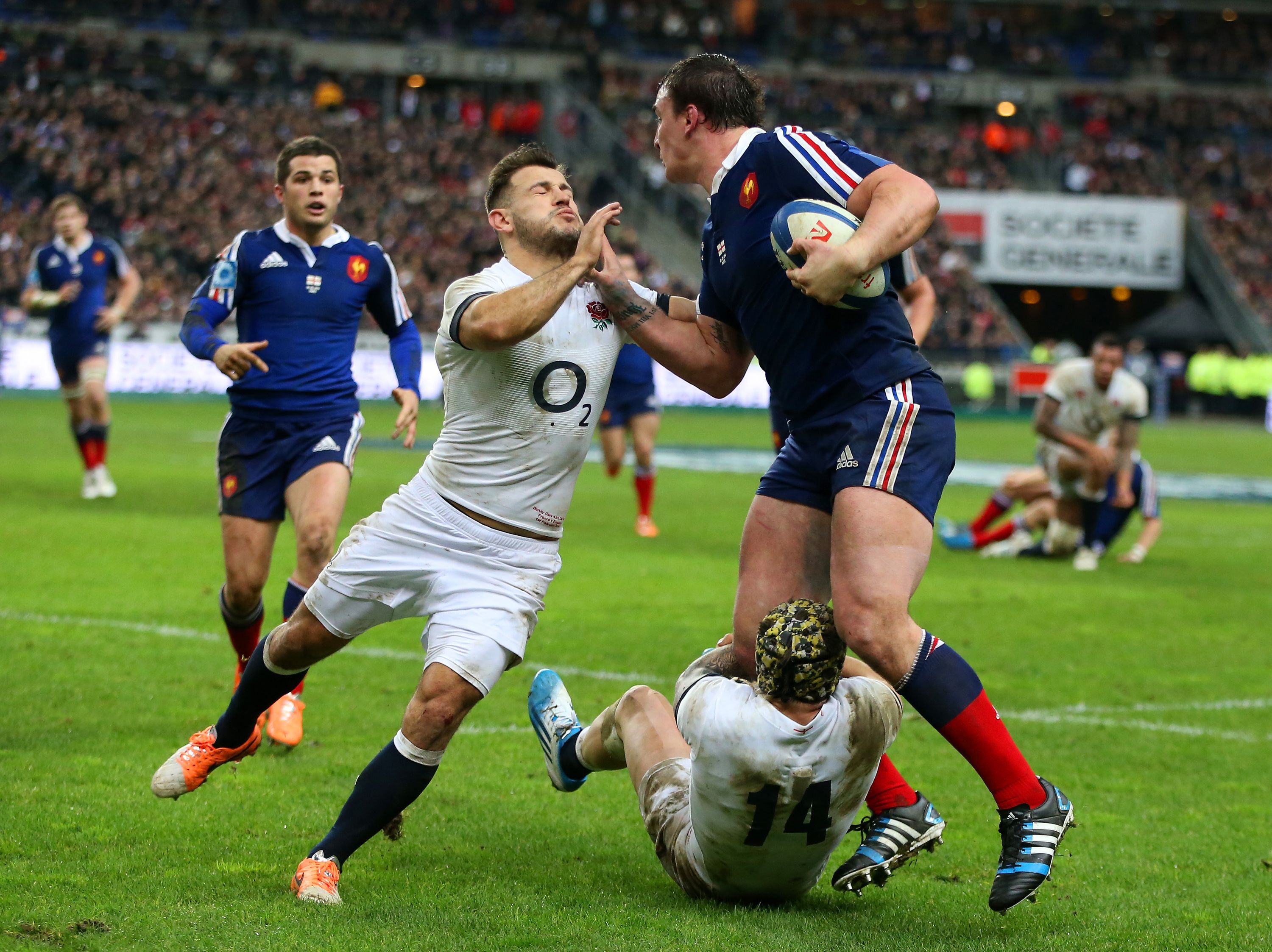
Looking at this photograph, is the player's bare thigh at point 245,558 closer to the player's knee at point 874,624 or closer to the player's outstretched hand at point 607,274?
the player's outstretched hand at point 607,274

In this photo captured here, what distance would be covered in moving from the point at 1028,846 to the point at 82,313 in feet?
42.2

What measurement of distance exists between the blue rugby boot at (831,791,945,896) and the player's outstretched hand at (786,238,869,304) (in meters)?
1.47

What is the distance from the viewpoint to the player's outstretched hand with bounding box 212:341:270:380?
5984 mm

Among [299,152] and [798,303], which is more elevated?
[299,152]

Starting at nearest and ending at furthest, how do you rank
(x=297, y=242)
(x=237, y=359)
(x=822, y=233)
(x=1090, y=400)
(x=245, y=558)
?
(x=822, y=233)
(x=237, y=359)
(x=245, y=558)
(x=297, y=242)
(x=1090, y=400)

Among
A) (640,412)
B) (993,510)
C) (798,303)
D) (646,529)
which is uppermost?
(798,303)

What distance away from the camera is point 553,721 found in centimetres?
506

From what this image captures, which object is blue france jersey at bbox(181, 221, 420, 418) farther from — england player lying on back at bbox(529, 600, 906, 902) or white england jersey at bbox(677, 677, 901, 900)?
white england jersey at bbox(677, 677, 901, 900)

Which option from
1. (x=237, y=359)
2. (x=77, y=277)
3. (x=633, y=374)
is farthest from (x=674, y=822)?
(x=77, y=277)

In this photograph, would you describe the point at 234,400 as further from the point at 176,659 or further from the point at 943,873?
the point at 943,873

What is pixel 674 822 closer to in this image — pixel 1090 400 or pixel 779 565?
pixel 779 565

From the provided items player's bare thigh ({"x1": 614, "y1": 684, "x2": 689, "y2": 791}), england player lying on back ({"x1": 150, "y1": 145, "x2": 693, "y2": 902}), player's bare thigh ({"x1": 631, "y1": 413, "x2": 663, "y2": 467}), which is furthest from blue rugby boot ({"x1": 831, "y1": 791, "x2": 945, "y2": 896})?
player's bare thigh ({"x1": 631, "y1": 413, "x2": 663, "y2": 467})

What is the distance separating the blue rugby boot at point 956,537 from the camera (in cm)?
1405

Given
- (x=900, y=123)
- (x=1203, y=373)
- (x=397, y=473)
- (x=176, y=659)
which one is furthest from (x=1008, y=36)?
(x=176, y=659)
